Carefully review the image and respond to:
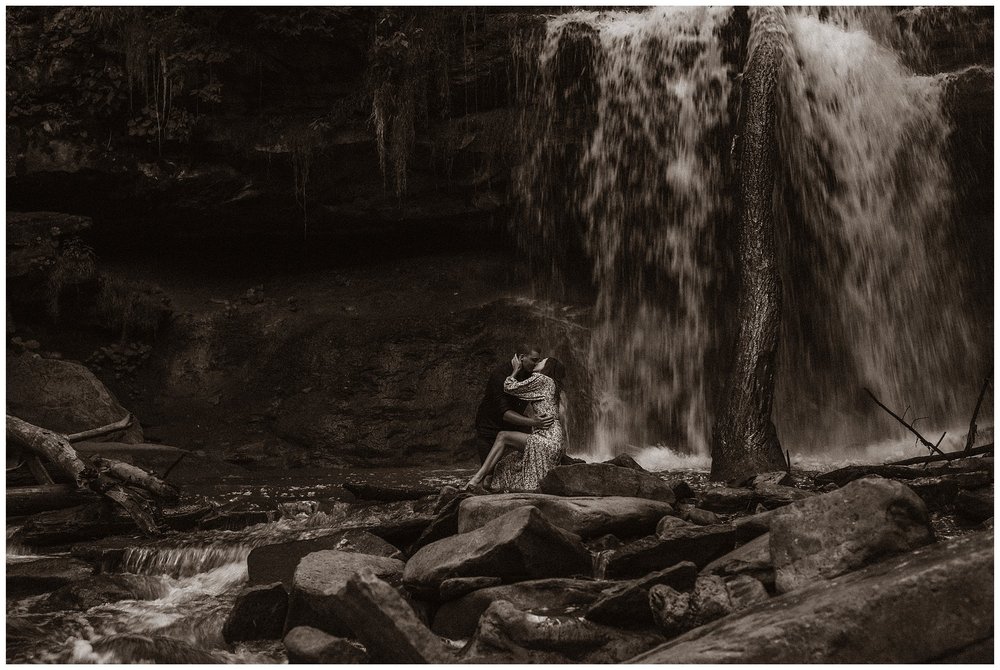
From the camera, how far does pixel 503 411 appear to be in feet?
24.6

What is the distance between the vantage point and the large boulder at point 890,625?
317 cm

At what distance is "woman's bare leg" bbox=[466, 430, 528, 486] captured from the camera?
7.33 meters

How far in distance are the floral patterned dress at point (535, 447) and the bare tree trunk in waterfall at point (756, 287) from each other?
78.9 inches

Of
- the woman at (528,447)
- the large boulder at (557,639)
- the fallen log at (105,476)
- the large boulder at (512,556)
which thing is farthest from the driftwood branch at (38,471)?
the large boulder at (557,639)

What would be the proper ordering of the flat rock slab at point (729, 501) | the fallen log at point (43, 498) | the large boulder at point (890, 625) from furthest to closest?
the fallen log at point (43, 498)
the flat rock slab at point (729, 501)
the large boulder at point (890, 625)

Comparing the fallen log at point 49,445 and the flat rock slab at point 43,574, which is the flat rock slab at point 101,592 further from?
the fallen log at point 49,445

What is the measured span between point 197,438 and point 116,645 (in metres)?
7.92

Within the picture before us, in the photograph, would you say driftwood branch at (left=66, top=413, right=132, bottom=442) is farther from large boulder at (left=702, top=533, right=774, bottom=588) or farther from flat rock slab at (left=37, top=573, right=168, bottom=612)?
large boulder at (left=702, top=533, right=774, bottom=588)

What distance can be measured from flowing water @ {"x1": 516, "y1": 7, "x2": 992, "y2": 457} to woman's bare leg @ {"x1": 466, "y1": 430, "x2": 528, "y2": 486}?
5192mm

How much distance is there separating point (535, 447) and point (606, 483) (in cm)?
127

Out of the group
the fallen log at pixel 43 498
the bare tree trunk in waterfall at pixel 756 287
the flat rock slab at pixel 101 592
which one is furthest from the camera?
the bare tree trunk in waterfall at pixel 756 287

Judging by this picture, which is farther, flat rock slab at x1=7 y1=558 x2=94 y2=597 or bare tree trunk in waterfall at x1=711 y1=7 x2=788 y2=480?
bare tree trunk in waterfall at x1=711 y1=7 x2=788 y2=480

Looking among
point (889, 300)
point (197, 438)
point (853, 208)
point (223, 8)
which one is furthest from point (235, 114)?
point (889, 300)

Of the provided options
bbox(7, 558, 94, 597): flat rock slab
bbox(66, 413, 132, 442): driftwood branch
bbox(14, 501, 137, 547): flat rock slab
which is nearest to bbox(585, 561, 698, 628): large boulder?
bbox(7, 558, 94, 597): flat rock slab
